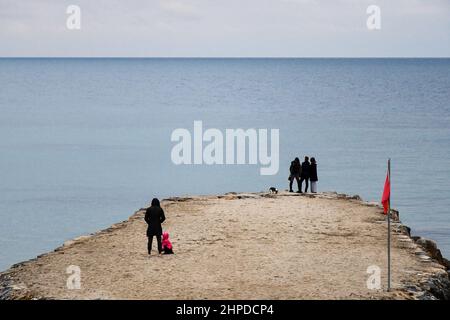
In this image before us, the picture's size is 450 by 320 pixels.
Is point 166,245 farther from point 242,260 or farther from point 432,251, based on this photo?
point 432,251

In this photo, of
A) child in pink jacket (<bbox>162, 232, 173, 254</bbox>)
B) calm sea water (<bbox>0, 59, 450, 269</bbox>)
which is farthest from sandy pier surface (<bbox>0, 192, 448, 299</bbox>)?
calm sea water (<bbox>0, 59, 450, 269</bbox>)

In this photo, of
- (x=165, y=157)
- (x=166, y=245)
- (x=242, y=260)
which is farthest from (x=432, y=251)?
(x=165, y=157)

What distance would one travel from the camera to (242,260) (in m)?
24.8

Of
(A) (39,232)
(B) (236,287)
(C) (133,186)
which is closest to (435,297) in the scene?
(B) (236,287)

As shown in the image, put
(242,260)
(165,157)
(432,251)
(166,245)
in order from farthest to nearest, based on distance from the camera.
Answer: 1. (165,157)
2. (432,251)
3. (166,245)
4. (242,260)

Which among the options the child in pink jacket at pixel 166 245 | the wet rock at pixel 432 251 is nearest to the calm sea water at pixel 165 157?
the wet rock at pixel 432 251

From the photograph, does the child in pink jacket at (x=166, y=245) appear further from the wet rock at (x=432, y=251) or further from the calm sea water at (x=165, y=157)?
the calm sea water at (x=165, y=157)

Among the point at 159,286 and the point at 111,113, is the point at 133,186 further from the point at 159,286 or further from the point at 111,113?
the point at 111,113

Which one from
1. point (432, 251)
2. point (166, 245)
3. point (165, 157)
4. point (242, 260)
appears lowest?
point (432, 251)

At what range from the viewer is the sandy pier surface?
2181cm
